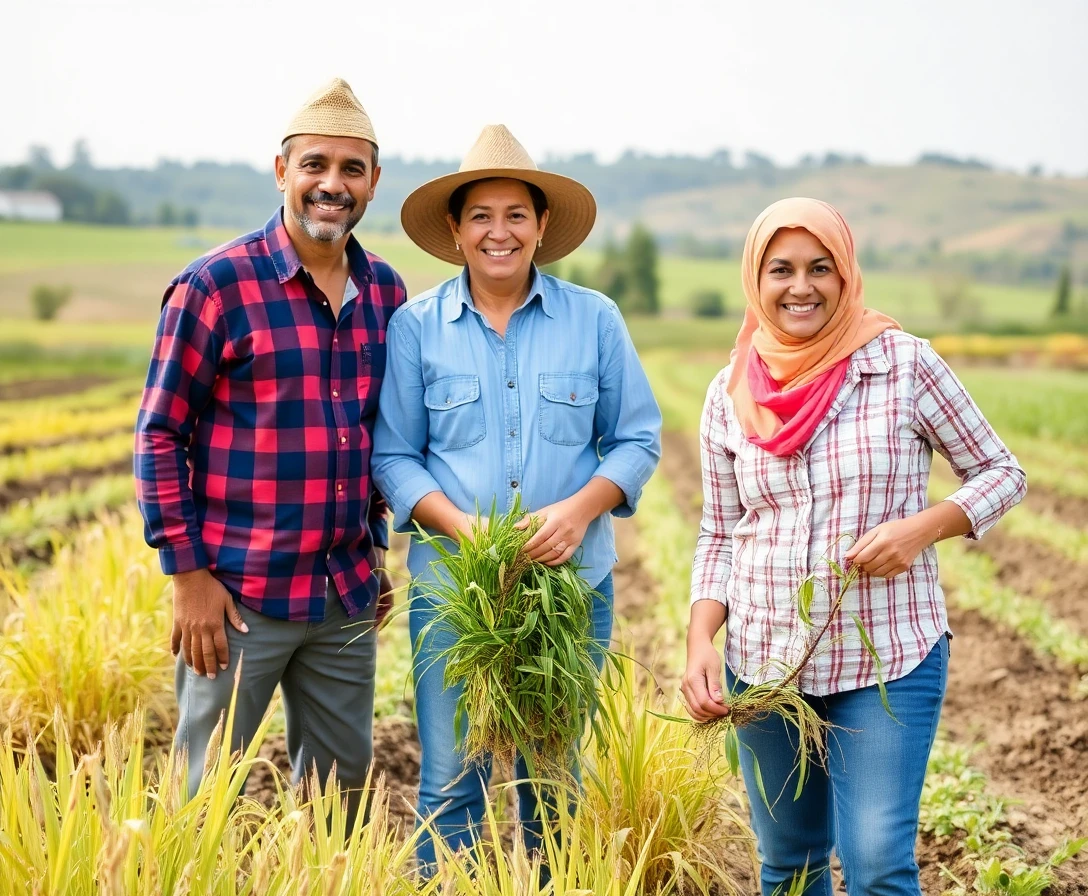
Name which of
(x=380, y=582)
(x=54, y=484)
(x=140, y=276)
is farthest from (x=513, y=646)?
(x=140, y=276)

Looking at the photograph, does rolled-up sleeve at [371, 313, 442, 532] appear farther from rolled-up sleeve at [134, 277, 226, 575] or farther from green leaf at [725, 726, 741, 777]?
green leaf at [725, 726, 741, 777]

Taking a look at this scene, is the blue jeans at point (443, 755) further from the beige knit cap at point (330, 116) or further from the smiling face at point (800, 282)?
the beige knit cap at point (330, 116)

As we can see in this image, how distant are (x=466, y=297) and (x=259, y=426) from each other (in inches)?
28.4

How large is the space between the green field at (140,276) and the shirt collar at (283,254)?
24383 mm

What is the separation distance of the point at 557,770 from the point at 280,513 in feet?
3.64

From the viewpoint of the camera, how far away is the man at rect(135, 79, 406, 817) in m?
2.93

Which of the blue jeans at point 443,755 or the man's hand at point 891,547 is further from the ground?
the man's hand at point 891,547

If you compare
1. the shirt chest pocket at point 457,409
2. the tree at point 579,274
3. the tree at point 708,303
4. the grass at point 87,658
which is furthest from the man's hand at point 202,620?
the tree at point 708,303

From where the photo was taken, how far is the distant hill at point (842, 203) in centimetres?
5988

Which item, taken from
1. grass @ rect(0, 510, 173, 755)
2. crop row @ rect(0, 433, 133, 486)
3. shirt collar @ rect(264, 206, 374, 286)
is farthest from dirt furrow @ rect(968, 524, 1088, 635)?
crop row @ rect(0, 433, 133, 486)

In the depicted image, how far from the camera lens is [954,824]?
11.7 ft

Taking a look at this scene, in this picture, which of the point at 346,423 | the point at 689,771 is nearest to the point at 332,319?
the point at 346,423

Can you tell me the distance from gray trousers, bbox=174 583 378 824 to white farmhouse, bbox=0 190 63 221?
161ft

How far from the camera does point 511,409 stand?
2904mm
